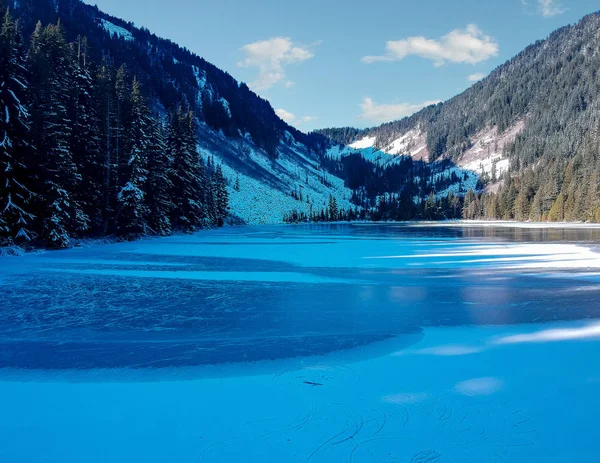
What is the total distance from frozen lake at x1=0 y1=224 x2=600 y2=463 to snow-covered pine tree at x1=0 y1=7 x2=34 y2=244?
436 inches

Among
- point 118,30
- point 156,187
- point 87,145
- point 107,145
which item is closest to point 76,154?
point 87,145

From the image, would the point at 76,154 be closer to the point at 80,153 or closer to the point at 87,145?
the point at 80,153

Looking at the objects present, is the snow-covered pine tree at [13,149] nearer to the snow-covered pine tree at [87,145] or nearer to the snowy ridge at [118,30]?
the snow-covered pine tree at [87,145]

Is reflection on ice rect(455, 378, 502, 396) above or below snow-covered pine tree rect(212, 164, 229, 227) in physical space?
below

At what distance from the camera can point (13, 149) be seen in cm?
2072

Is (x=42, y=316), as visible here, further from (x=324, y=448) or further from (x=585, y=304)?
(x=585, y=304)

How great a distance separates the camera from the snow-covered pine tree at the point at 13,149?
20.2 meters

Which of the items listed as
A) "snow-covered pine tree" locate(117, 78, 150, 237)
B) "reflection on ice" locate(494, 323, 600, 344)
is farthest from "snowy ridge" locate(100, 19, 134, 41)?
"reflection on ice" locate(494, 323, 600, 344)

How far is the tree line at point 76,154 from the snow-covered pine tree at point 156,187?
10cm

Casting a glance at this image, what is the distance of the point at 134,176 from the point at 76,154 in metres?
4.74

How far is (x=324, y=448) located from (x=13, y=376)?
4678mm

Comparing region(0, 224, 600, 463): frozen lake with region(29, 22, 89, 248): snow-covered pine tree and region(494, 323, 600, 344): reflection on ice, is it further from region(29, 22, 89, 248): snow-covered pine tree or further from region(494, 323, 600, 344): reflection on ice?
region(29, 22, 89, 248): snow-covered pine tree

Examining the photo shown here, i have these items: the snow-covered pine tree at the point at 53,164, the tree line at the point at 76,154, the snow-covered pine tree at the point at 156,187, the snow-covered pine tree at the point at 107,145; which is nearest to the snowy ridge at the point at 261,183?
the snow-covered pine tree at the point at 156,187

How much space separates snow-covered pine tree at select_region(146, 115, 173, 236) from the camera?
36.0m
